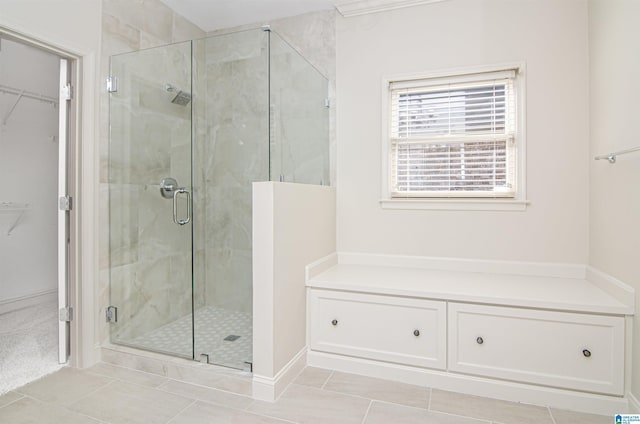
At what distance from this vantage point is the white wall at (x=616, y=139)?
171 cm

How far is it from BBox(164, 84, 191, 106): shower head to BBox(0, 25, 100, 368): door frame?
0.47m

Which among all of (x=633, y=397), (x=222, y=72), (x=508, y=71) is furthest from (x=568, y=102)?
(x=222, y=72)

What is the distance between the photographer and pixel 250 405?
6.14 ft

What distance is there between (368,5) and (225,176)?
1.73 meters

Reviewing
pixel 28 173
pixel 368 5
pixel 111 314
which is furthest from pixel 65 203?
pixel 368 5

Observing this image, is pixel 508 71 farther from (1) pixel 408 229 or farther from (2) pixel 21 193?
(2) pixel 21 193

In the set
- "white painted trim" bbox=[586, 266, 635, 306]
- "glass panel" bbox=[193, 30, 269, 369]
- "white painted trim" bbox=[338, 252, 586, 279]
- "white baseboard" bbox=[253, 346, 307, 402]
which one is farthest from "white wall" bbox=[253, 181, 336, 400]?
"white painted trim" bbox=[586, 266, 635, 306]

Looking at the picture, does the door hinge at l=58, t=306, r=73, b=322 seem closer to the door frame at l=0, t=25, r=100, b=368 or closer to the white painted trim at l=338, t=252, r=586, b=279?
the door frame at l=0, t=25, r=100, b=368

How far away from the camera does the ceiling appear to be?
9.47 ft

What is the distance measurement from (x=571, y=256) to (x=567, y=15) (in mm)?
1595

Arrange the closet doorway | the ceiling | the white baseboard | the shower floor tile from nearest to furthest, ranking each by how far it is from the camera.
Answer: the white baseboard, the shower floor tile, the ceiling, the closet doorway

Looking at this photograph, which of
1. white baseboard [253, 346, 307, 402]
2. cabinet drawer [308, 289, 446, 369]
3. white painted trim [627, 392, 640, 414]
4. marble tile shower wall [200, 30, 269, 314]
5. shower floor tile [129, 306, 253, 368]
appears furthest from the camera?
marble tile shower wall [200, 30, 269, 314]

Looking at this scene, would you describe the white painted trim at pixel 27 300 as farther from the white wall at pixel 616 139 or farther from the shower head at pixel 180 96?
the white wall at pixel 616 139

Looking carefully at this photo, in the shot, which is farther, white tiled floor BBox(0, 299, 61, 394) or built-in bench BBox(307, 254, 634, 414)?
white tiled floor BBox(0, 299, 61, 394)
